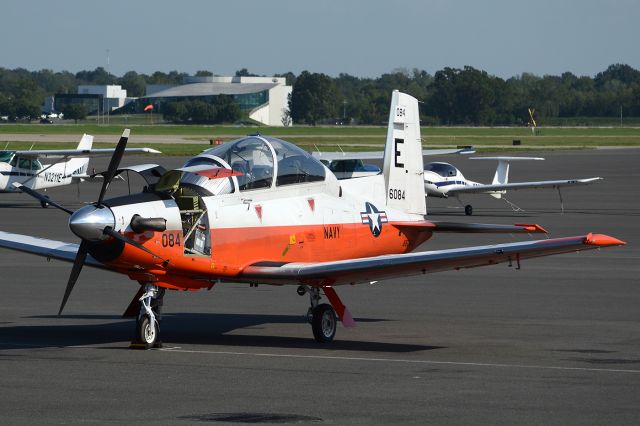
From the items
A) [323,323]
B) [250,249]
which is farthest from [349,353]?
[250,249]

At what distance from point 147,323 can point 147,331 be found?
3.1 inches

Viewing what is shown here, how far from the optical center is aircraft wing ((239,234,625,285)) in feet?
38.9

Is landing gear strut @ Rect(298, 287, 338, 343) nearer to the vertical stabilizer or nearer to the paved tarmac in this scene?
the paved tarmac

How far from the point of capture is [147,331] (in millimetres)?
12070

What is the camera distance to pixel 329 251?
1369 cm

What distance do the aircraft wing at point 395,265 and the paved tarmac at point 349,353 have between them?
28.3 inches

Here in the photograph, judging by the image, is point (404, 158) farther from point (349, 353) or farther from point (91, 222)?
point (91, 222)

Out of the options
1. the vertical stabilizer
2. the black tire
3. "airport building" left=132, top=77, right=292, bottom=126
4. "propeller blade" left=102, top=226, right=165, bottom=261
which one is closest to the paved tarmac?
the black tire

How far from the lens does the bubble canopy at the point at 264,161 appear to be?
12.8 m

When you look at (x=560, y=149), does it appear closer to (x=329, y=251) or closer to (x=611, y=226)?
(x=611, y=226)

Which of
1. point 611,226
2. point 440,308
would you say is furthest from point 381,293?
point 611,226

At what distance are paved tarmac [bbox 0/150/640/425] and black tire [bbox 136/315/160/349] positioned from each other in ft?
0.56

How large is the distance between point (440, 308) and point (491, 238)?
10291 millimetres

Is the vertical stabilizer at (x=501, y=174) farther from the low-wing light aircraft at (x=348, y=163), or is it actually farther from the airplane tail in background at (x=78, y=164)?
the airplane tail in background at (x=78, y=164)
